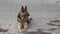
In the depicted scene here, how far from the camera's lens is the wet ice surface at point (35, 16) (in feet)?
22.0

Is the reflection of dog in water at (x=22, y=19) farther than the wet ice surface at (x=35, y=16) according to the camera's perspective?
No

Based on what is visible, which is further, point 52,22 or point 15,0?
point 15,0

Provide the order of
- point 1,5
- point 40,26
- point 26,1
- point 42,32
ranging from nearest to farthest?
point 42,32 → point 40,26 → point 1,5 → point 26,1

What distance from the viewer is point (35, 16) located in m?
8.20

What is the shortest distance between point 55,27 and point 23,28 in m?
1.07

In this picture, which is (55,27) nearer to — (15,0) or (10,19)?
(10,19)

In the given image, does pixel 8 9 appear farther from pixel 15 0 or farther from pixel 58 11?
pixel 58 11

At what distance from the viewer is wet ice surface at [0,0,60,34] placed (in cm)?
671

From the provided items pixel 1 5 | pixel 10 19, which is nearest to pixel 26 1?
pixel 1 5

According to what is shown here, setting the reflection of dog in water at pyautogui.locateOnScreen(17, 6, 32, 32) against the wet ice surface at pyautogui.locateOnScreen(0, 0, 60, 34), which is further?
the wet ice surface at pyautogui.locateOnScreen(0, 0, 60, 34)

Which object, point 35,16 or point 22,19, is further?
point 35,16

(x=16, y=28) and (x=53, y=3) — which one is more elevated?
(x=53, y=3)

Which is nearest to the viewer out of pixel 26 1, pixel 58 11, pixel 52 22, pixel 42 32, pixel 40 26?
pixel 42 32

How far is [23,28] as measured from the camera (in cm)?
646
